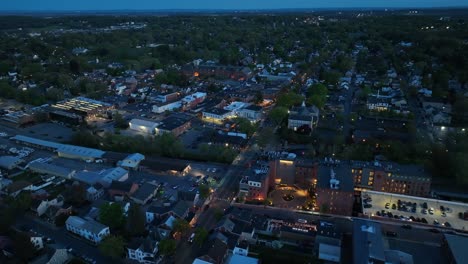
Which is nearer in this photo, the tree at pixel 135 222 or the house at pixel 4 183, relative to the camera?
the tree at pixel 135 222

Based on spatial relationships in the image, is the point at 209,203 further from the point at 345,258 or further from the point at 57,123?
the point at 57,123

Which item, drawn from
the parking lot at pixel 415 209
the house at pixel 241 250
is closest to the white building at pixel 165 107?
the parking lot at pixel 415 209

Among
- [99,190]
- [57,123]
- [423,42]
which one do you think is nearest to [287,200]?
[99,190]

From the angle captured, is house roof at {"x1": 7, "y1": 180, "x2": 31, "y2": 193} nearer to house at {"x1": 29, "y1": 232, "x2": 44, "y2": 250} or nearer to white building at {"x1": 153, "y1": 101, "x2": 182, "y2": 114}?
house at {"x1": 29, "y1": 232, "x2": 44, "y2": 250}

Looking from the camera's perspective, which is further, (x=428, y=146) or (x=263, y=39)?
(x=263, y=39)

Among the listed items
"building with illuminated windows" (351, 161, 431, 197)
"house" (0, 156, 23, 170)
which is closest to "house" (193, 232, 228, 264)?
"building with illuminated windows" (351, 161, 431, 197)

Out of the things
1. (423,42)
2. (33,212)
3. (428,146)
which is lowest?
(33,212)

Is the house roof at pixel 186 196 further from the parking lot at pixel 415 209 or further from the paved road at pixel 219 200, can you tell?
the parking lot at pixel 415 209
